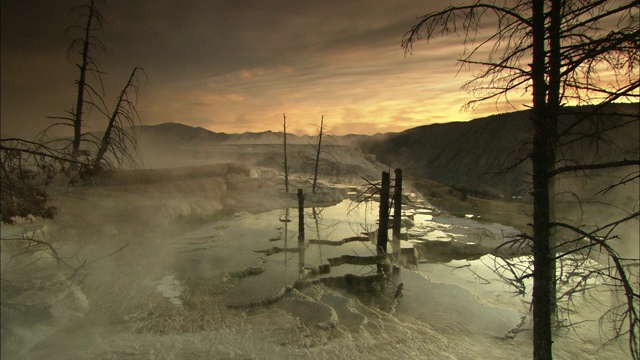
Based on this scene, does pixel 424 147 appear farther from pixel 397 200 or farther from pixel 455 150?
pixel 397 200

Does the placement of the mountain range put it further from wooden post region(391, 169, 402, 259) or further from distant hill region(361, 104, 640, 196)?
wooden post region(391, 169, 402, 259)

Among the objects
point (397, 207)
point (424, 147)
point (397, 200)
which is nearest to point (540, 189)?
point (397, 200)

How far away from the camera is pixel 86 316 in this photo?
9742mm

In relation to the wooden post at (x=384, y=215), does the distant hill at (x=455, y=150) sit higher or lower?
higher

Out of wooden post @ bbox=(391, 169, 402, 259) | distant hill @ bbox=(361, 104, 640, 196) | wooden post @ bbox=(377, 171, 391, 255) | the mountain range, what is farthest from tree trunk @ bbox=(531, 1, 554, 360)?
distant hill @ bbox=(361, 104, 640, 196)

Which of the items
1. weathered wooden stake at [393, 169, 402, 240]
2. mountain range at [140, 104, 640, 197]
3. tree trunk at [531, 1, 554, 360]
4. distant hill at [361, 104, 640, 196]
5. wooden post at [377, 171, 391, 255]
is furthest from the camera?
distant hill at [361, 104, 640, 196]

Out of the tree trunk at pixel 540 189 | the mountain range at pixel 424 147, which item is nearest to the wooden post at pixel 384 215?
the tree trunk at pixel 540 189

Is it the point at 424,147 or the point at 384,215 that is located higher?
the point at 424,147

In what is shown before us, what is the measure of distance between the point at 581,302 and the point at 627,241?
913 centimetres

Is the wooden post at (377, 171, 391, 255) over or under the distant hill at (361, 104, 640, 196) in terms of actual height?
under

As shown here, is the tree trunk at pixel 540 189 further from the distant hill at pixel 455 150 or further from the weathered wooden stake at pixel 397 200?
the distant hill at pixel 455 150

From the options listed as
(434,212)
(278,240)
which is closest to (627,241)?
(434,212)

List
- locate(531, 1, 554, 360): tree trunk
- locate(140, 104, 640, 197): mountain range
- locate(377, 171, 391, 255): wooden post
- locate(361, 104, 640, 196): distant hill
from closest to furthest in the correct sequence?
locate(531, 1, 554, 360): tree trunk → locate(377, 171, 391, 255): wooden post → locate(140, 104, 640, 197): mountain range → locate(361, 104, 640, 196): distant hill

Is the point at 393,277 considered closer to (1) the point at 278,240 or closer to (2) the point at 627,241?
(1) the point at 278,240
